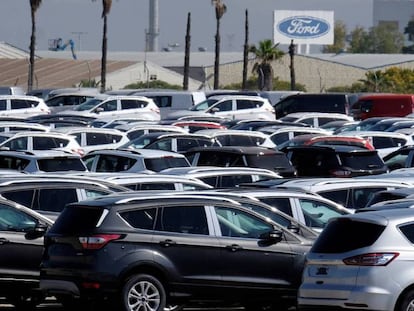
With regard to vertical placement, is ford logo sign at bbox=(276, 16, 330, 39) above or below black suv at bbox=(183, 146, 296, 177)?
above

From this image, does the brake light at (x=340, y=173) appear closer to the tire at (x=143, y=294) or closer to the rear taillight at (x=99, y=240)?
the tire at (x=143, y=294)

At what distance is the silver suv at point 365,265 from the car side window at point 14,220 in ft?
13.5

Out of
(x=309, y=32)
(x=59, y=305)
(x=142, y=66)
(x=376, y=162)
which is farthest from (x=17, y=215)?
(x=309, y=32)

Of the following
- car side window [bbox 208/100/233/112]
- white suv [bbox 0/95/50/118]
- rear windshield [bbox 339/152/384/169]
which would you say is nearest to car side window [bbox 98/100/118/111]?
white suv [bbox 0/95/50/118]

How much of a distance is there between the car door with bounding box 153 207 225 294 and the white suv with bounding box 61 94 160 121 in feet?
107

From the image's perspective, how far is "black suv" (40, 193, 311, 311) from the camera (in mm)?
14812

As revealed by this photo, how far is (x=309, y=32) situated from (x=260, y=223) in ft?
309

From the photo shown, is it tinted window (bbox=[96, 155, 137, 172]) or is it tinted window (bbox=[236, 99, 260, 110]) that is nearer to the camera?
tinted window (bbox=[96, 155, 137, 172])

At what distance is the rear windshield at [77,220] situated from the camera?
14945 millimetres

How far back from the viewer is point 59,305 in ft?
58.7

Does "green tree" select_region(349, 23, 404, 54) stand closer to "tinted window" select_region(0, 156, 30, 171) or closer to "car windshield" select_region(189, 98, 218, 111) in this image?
"car windshield" select_region(189, 98, 218, 111)

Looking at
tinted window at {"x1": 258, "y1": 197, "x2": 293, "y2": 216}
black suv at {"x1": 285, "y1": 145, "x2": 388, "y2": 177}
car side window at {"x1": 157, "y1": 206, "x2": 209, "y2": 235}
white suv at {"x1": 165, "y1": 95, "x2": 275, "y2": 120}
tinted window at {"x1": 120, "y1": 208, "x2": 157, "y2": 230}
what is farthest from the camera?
white suv at {"x1": 165, "y1": 95, "x2": 275, "y2": 120}

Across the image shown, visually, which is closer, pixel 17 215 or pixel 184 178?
pixel 17 215

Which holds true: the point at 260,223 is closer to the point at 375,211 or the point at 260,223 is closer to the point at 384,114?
the point at 375,211
